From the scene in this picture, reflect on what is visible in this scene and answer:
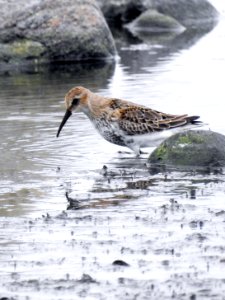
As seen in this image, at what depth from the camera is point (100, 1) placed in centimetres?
2555

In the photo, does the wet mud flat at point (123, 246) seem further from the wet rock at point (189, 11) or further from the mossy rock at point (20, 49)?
the wet rock at point (189, 11)

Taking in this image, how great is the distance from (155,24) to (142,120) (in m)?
13.7

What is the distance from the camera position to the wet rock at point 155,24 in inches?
957

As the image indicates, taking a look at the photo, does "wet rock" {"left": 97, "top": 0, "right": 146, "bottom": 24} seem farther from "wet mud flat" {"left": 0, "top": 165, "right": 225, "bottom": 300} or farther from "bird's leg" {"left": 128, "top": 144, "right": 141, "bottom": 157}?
"wet mud flat" {"left": 0, "top": 165, "right": 225, "bottom": 300}

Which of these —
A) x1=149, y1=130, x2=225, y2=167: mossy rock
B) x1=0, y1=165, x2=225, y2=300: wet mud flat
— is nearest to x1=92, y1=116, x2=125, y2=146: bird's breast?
x1=149, y1=130, x2=225, y2=167: mossy rock

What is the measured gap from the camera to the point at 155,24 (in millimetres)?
24406

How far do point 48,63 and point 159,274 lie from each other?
12407 millimetres

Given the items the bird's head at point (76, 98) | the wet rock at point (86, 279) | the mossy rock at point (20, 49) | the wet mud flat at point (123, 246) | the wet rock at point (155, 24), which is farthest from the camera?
the wet rock at point (155, 24)

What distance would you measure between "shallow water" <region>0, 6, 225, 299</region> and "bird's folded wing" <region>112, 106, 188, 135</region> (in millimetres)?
381

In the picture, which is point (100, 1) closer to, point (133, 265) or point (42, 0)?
point (42, 0)

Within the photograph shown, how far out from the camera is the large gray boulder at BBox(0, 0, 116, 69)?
60.0 feet

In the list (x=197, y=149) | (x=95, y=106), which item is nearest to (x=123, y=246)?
(x=197, y=149)

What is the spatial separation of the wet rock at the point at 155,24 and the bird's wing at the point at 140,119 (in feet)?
43.1

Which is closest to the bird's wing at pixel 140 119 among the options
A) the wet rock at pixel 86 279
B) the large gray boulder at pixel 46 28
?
the wet rock at pixel 86 279
